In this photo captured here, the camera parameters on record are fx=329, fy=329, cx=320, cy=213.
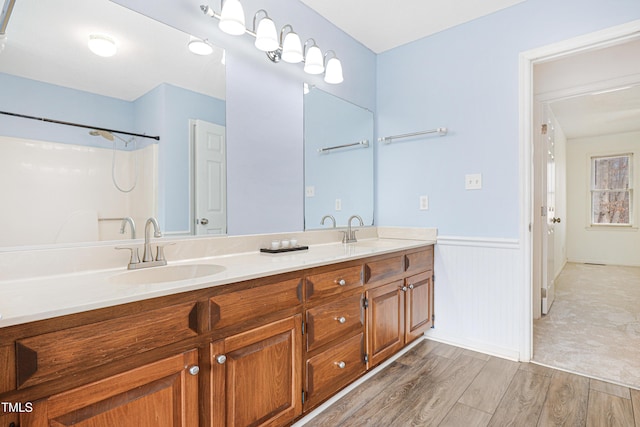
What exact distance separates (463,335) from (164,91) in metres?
2.51

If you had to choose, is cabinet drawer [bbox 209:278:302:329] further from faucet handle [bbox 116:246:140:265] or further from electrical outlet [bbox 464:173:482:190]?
electrical outlet [bbox 464:173:482:190]

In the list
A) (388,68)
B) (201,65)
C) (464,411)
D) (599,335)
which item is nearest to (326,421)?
(464,411)

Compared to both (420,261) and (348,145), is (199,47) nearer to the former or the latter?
(348,145)

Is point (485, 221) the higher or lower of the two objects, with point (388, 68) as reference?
lower

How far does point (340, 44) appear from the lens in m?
2.53

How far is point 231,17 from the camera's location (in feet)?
5.29

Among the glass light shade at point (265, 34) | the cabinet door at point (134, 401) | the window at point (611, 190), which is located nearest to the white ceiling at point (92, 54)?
the glass light shade at point (265, 34)

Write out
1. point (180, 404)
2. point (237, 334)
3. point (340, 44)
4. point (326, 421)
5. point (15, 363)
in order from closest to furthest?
point (15, 363)
point (180, 404)
point (237, 334)
point (326, 421)
point (340, 44)

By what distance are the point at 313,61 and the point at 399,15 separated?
0.80 m

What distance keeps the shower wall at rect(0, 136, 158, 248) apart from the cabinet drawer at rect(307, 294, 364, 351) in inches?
35.5

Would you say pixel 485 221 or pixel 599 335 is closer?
pixel 485 221

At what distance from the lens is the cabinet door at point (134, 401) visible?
2.72ft

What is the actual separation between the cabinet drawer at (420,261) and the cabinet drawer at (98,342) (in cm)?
154

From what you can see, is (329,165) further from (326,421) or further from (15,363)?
(15,363)
